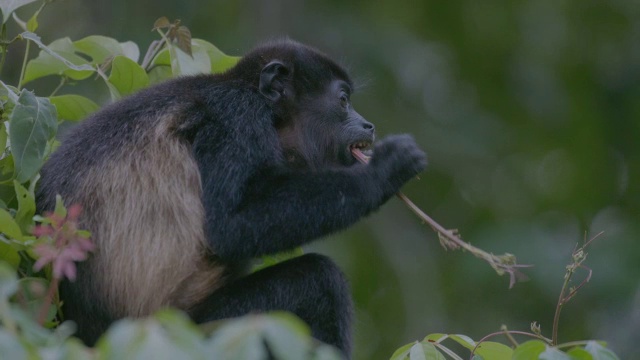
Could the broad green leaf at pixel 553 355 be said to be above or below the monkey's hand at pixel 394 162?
above

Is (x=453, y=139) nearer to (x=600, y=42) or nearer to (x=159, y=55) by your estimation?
(x=600, y=42)

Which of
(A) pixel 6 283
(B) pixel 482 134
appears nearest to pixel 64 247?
(A) pixel 6 283

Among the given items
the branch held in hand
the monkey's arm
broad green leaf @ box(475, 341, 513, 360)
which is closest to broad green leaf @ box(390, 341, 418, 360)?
broad green leaf @ box(475, 341, 513, 360)

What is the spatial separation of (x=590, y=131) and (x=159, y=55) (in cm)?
935

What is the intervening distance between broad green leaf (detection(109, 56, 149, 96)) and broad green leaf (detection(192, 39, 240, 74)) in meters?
0.38

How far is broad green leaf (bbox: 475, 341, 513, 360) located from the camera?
384 centimetres

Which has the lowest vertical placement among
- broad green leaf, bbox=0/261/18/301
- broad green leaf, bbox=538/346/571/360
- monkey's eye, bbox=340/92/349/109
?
monkey's eye, bbox=340/92/349/109

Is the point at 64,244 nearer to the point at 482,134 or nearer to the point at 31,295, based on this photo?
the point at 31,295

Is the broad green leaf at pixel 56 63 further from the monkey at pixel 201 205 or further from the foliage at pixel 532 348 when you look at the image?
the foliage at pixel 532 348

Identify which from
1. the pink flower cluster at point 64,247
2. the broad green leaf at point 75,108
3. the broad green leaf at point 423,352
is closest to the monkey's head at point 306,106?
the broad green leaf at point 75,108

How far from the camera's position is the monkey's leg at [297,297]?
4.30 meters

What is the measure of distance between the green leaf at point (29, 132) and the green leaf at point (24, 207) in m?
0.07

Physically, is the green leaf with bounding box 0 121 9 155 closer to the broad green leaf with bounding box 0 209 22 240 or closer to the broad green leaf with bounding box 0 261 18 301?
the broad green leaf with bounding box 0 209 22 240

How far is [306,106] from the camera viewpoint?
5.17m
